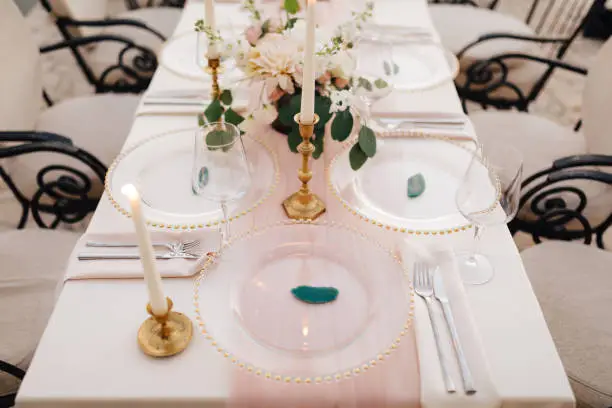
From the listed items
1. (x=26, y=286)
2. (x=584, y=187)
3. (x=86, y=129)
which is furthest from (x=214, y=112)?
(x=584, y=187)

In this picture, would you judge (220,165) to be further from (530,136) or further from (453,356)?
(530,136)

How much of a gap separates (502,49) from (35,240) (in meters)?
2.27

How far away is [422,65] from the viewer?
6.02 ft

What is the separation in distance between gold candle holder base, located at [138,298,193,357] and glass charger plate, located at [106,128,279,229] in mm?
246

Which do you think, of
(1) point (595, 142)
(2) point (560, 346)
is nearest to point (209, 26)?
(2) point (560, 346)

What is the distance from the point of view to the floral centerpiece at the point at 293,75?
121 centimetres

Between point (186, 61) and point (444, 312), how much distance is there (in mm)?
1295

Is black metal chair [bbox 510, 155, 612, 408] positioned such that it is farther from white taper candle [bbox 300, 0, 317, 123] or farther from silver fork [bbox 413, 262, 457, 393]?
white taper candle [bbox 300, 0, 317, 123]

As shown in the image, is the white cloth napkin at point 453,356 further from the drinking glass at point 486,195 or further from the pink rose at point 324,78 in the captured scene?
the pink rose at point 324,78

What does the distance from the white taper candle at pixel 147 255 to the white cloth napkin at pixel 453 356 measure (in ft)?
1.60

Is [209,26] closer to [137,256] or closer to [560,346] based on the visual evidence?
[137,256]

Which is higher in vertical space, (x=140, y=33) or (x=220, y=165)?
(x=220, y=165)

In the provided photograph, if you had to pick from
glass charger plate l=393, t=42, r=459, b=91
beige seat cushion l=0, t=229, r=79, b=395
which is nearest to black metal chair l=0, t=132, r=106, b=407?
beige seat cushion l=0, t=229, r=79, b=395

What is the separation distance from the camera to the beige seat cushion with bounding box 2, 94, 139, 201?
185 centimetres
